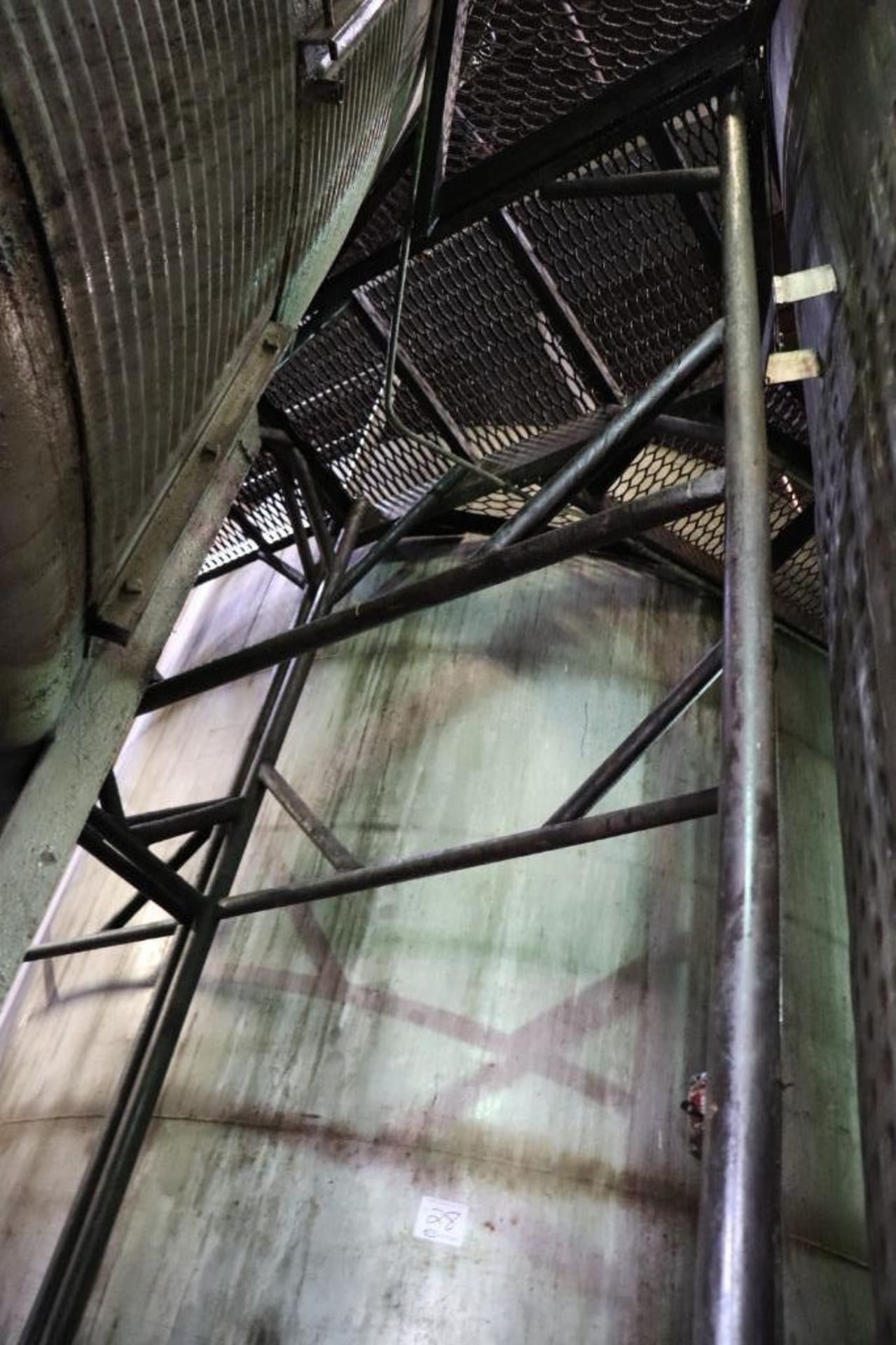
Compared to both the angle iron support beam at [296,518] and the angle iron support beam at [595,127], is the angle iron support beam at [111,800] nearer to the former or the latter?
the angle iron support beam at [296,518]

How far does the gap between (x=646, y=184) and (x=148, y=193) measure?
8.39 ft

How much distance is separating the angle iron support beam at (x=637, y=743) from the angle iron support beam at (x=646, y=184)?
1703mm

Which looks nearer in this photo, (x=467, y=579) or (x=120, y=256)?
(x=120, y=256)

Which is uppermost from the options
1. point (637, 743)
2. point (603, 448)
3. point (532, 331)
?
point (532, 331)

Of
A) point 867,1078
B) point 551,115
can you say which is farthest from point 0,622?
point 551,115

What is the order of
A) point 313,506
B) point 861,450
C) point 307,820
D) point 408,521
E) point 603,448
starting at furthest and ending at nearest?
point 313,506 < point 408,521 < point 307,820 < point 603,448 < point 861,450

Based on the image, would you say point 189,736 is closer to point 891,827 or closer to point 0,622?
point 0,622

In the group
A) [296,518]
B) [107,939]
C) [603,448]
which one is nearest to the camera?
[603,448]

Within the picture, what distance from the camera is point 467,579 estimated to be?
311cm

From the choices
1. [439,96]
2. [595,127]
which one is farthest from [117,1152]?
[595,127]

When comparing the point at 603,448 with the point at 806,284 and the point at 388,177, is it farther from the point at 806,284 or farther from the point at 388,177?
the point at 388,177

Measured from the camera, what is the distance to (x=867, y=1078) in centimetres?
167

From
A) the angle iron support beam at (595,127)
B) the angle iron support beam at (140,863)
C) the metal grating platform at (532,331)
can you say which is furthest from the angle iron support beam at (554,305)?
the angle iron support beam at (140,863)

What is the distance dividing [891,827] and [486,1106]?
2799mm
